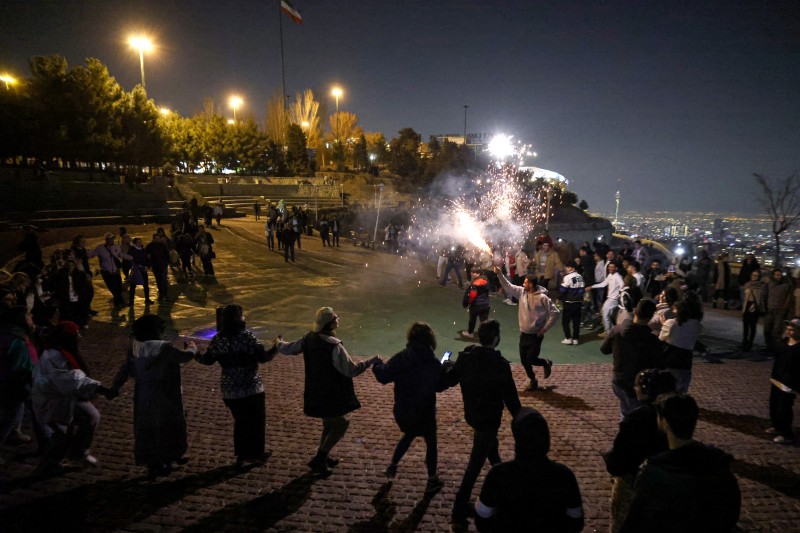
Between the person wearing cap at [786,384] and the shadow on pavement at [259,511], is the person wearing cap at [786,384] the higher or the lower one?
the higher one

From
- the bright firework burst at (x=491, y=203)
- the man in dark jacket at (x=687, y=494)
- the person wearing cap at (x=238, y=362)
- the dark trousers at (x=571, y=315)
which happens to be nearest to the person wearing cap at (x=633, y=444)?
the man in dark jacket at (x=687, y=494)

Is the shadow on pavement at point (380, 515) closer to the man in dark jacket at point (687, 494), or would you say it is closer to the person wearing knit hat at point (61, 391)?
the man in dark jacket at point (687, 494)

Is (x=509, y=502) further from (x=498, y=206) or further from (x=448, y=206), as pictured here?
(x=448, y=206)

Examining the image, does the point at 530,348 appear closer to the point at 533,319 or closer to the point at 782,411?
the point at 533,319

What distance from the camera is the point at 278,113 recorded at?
286 ft

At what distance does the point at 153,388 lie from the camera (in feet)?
13.4

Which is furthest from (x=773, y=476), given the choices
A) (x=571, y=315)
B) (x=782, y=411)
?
(x=571, y=315)

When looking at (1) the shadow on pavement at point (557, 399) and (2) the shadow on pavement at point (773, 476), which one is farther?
(1) the shadow on pavement at point (557, 399)

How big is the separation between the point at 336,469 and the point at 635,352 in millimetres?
3367

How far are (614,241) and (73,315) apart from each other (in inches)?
1311

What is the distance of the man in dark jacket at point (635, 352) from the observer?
4543 mm

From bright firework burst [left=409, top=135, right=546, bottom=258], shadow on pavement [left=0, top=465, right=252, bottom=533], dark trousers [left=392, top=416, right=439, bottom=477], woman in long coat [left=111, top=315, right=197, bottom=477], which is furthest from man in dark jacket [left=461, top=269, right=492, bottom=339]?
bright firework burst [left=409, top=135, right=546, bottom=258]

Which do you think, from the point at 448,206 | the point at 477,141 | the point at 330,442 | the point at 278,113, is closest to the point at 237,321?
the point at 330,442

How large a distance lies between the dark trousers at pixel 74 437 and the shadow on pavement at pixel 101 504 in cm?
23
